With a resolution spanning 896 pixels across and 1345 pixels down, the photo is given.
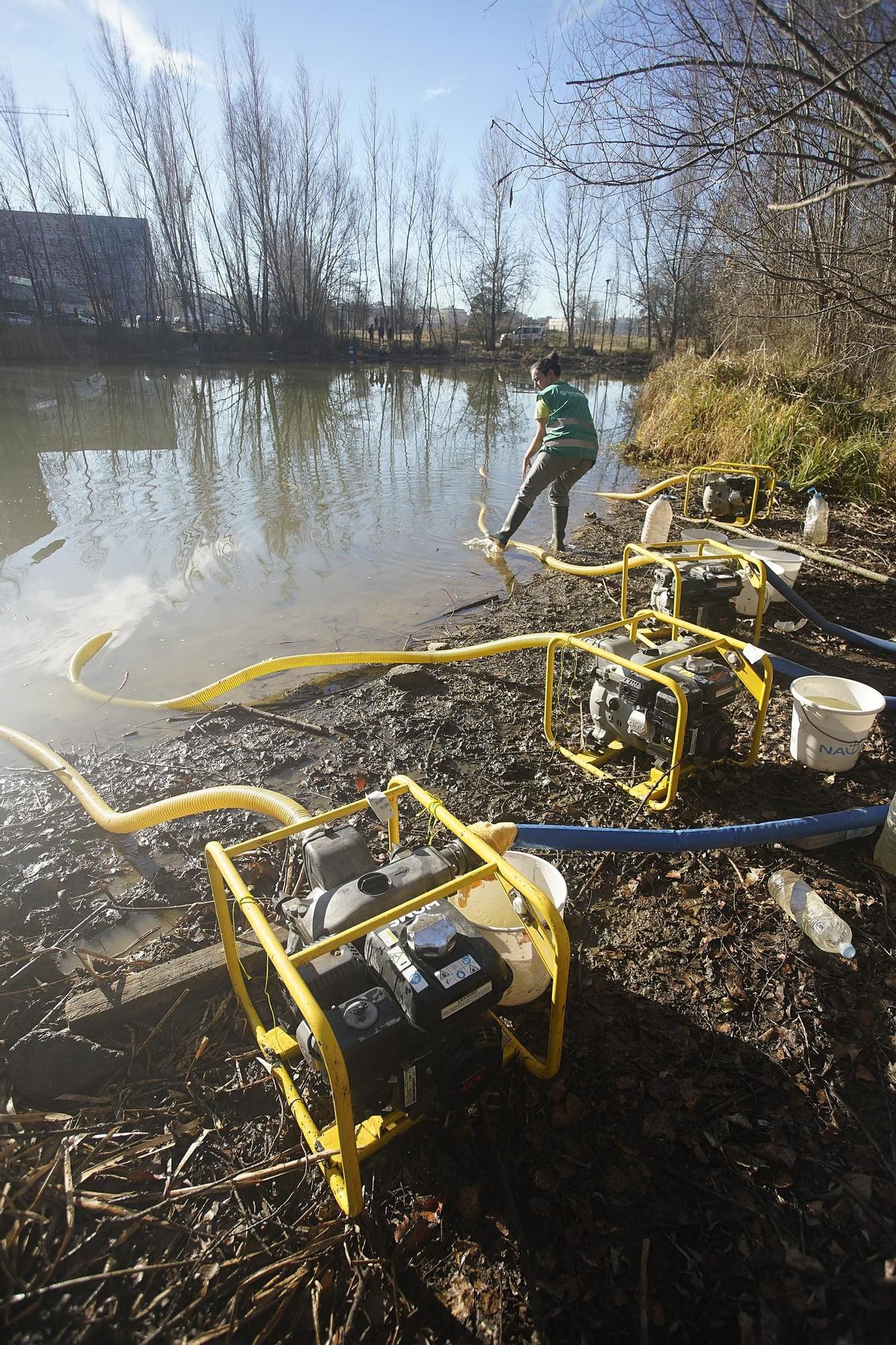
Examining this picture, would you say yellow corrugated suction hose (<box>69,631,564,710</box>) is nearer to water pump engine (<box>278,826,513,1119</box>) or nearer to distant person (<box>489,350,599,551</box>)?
water pump engine (<box>278,826,513,1119</box>)

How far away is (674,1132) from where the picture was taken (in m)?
1.98

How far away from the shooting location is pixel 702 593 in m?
4.72

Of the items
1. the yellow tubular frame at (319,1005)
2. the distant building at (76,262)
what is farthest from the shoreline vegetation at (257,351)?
the yellow tubular frame at (319,1005)

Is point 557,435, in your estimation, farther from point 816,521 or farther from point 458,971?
point 458,971

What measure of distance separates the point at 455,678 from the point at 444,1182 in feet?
11.1

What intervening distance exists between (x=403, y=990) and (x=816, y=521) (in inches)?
291

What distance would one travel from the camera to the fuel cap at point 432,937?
1773 mm

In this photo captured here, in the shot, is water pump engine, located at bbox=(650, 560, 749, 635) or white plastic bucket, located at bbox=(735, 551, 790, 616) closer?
water pump engine, located at bbox=(650, 560, 749, 635)

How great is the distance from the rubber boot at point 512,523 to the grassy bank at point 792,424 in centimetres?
422

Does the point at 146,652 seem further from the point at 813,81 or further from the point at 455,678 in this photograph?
the point at 813,81

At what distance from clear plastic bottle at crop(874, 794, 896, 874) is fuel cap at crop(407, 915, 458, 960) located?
2217mm

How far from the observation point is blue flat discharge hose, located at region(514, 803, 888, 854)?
2.63 m

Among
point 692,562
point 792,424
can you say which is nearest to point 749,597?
point 692,562

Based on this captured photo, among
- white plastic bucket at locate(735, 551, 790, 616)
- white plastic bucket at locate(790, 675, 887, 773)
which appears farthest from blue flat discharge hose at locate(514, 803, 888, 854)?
white plastic bucket at locate(735, 551, 790, 616)
